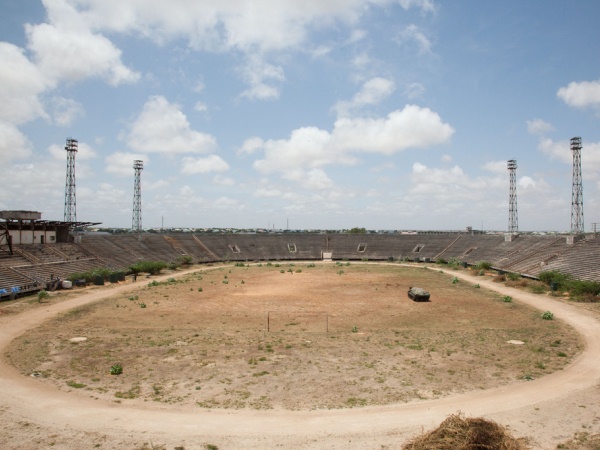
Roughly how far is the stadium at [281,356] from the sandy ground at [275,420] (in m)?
0.08

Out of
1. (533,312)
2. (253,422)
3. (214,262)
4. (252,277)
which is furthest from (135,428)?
(214,262)

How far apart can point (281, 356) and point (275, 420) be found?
24.8ft

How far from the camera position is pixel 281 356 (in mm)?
22469

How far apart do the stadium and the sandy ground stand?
0.25 ft

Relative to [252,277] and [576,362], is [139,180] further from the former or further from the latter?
[576,362]

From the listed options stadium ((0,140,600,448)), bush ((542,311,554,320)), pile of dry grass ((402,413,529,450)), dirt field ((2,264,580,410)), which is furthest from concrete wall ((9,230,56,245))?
bush ((542,311,554,320))

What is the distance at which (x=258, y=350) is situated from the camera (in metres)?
23.6

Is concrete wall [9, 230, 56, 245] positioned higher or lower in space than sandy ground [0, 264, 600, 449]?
higher

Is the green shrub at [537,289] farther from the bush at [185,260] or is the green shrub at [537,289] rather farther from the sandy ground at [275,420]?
the bush at [185,260]

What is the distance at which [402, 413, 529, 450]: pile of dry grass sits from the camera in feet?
34.1

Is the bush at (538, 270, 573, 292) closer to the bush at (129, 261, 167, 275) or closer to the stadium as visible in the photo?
the stadium

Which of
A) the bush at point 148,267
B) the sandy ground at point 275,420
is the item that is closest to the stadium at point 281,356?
the sandy ground at point 275,420

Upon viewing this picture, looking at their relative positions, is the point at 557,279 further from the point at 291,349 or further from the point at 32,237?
the point at 32,237

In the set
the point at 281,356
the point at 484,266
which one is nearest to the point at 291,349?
the point at 281,356
